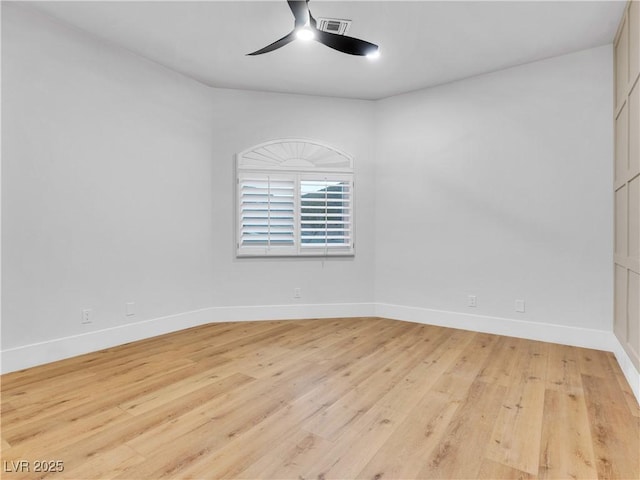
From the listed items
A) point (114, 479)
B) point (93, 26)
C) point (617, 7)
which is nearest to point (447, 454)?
point (114, 479)

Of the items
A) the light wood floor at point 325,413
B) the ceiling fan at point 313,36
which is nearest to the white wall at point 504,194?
the light wood floor at point 325,413

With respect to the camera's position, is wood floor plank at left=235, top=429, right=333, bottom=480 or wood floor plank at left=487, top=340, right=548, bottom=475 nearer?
wood floor plank at left=235, top=429, right=333, bottom=480

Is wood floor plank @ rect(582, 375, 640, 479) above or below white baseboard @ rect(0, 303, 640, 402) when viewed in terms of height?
below

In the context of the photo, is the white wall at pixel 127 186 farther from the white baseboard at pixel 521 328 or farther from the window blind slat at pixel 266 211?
the white baseboard at pixel 521 328

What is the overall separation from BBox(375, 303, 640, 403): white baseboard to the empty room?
23 mm

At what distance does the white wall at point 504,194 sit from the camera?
3.30 meters

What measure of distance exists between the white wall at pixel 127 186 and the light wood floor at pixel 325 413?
68 centimetres

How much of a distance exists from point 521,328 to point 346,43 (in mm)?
3205

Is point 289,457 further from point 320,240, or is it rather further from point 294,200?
point 294,200

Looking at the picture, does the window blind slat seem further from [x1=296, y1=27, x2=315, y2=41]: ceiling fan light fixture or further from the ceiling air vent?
[x1=296, y1=27, x2=315, y2=41]: ceiling fan light fixture

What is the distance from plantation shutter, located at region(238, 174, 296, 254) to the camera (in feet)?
14.1

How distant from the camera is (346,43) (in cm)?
251

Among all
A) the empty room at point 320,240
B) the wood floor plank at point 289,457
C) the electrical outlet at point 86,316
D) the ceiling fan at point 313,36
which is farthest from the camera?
the electrical outlet at point 86,316

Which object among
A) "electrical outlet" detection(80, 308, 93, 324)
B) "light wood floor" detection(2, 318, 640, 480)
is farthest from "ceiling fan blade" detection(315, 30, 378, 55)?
"electrical outlet" detection(80, 308, 93, 324)
